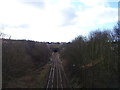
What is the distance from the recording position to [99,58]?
82.4 feet

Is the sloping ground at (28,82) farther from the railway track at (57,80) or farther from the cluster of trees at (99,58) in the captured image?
the cluster of trees at (99,58)

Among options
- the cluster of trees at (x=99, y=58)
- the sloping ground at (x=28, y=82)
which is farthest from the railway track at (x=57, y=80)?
the cluster of trees at (x=99, y=58)

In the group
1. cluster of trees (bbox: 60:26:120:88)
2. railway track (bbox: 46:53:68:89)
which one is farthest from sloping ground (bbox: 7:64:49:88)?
cluster of trees (bbox: 60:26:120:88)

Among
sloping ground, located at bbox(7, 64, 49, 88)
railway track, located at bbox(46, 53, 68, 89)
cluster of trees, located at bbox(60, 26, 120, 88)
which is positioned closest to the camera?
cluster of trees, located at bbox(60, 26, 120, 88)

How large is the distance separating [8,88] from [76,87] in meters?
8.05

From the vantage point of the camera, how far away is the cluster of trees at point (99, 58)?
65.9ft

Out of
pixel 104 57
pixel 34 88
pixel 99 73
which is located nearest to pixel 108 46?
pixel 104 57

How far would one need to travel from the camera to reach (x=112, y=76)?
64.7 ft

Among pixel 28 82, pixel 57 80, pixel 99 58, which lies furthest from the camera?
pixel 57 80

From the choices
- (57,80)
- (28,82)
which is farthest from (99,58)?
(28,82)

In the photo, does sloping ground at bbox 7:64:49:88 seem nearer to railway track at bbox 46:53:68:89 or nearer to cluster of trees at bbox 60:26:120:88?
railway track at bbox 46:53:68:89

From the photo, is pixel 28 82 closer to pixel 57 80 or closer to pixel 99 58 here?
pixel 57 80

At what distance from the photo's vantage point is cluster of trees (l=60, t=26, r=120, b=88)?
65.9ft

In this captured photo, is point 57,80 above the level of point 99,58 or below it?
below
